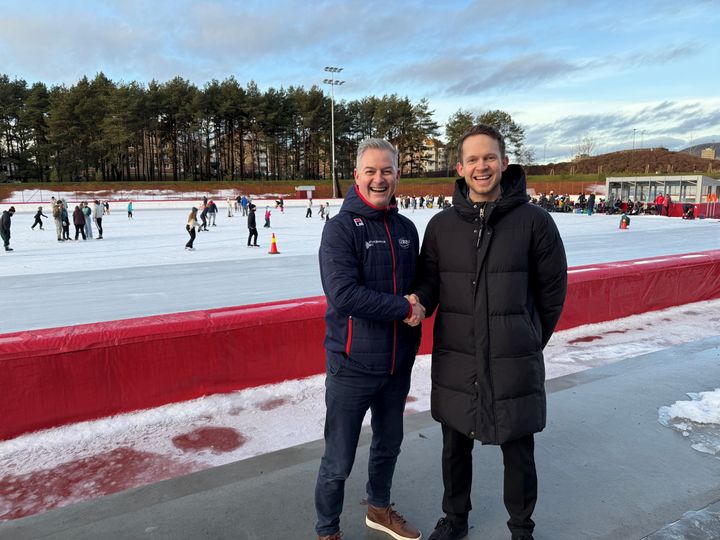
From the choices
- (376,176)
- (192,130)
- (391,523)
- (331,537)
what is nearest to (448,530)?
(391,523)

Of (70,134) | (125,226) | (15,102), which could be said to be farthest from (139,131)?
(125,226)

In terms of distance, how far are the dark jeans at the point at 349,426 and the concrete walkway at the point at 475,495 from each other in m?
0.27

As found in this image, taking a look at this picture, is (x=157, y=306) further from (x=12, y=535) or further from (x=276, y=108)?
(x=276, y=108)

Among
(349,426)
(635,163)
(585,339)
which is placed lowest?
(585,339)

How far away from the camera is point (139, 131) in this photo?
66.9m

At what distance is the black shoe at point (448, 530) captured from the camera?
92.4 inches

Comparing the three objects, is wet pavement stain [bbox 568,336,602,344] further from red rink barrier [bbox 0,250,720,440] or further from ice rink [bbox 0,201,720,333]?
ice rink [bbox 0,201,720,333]

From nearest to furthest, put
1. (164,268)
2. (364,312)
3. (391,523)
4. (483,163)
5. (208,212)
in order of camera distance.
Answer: (364,312) < (483,163) < (391,523) < (164,268) < (208,212)

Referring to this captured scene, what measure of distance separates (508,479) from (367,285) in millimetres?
1082

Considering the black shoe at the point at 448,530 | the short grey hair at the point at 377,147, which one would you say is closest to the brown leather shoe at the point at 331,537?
the black shoe at the point at 448,530

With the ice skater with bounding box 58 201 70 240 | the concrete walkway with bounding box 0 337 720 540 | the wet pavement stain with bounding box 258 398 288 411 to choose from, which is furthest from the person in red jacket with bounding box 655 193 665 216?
the wet pavement stain with bounding box 258 398 288 411

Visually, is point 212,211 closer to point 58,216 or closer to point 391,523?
point 58,216

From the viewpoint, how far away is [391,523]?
2400 mm

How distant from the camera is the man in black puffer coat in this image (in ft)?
6.98
